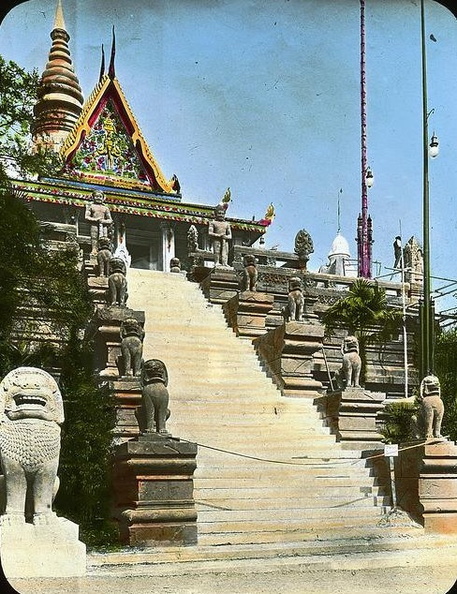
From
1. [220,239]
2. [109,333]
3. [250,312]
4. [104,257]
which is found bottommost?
[109,333]

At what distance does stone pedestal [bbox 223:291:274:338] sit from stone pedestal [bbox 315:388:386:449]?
369 centimetres

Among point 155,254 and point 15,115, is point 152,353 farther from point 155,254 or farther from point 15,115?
point 155,254

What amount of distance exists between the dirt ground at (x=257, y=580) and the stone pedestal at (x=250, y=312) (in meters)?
7.67

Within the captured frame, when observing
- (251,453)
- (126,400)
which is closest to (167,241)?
(126,400)

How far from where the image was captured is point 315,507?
8.99 m

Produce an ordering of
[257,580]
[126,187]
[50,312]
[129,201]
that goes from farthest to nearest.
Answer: [126,187]
[129,201]
[50,312]
[257,580]

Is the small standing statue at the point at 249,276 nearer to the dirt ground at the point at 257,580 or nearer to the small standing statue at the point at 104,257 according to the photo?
the small standing statue at the point at 104,257

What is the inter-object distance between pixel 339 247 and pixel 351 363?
21.1 m

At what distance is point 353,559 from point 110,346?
5.42 metres

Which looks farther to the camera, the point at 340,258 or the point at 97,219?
the point at 340,258

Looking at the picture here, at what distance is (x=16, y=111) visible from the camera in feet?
31.7

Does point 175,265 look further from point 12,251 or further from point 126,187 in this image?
point 12,251

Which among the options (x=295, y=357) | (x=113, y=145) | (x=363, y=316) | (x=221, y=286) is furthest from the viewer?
(x=113, y=145)

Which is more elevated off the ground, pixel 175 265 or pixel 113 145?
pixel 113 145
